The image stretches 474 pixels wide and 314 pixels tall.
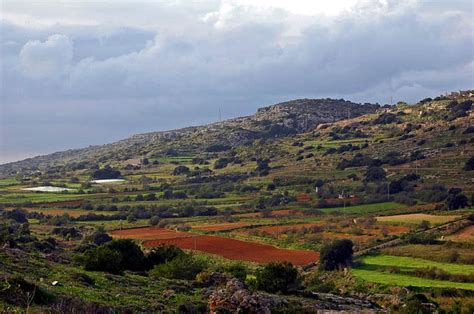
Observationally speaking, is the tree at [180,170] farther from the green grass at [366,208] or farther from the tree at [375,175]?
the green grass at [366,208]

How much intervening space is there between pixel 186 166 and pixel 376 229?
274 ft

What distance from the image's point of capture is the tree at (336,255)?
56875 mm

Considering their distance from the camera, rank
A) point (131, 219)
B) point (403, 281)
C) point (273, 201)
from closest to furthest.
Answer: point (403, 281) → point (131, 219) → point (273, 201)

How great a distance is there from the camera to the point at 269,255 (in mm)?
62438

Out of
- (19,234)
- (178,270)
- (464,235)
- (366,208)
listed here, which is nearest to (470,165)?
(366,208)

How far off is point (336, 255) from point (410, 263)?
5657 mm

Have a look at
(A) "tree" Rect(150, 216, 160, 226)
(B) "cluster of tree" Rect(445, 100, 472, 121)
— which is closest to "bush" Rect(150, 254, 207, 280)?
(A) "tree" Rect(150, 216, 160, 226)

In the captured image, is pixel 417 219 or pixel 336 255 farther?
pixel 417 219

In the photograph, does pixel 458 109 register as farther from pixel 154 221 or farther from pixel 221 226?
pixel 154 221

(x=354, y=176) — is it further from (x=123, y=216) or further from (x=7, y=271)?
(x=7, y=271)

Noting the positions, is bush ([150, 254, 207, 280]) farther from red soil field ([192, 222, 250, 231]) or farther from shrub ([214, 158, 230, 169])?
shrub ([214, 158, 230, 169])

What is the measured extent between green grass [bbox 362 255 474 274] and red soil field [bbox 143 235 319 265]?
5215 mm

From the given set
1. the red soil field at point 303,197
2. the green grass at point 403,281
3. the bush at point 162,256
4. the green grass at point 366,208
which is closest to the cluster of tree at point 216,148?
the red soil field at point 303,197

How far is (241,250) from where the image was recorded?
6569 cm
